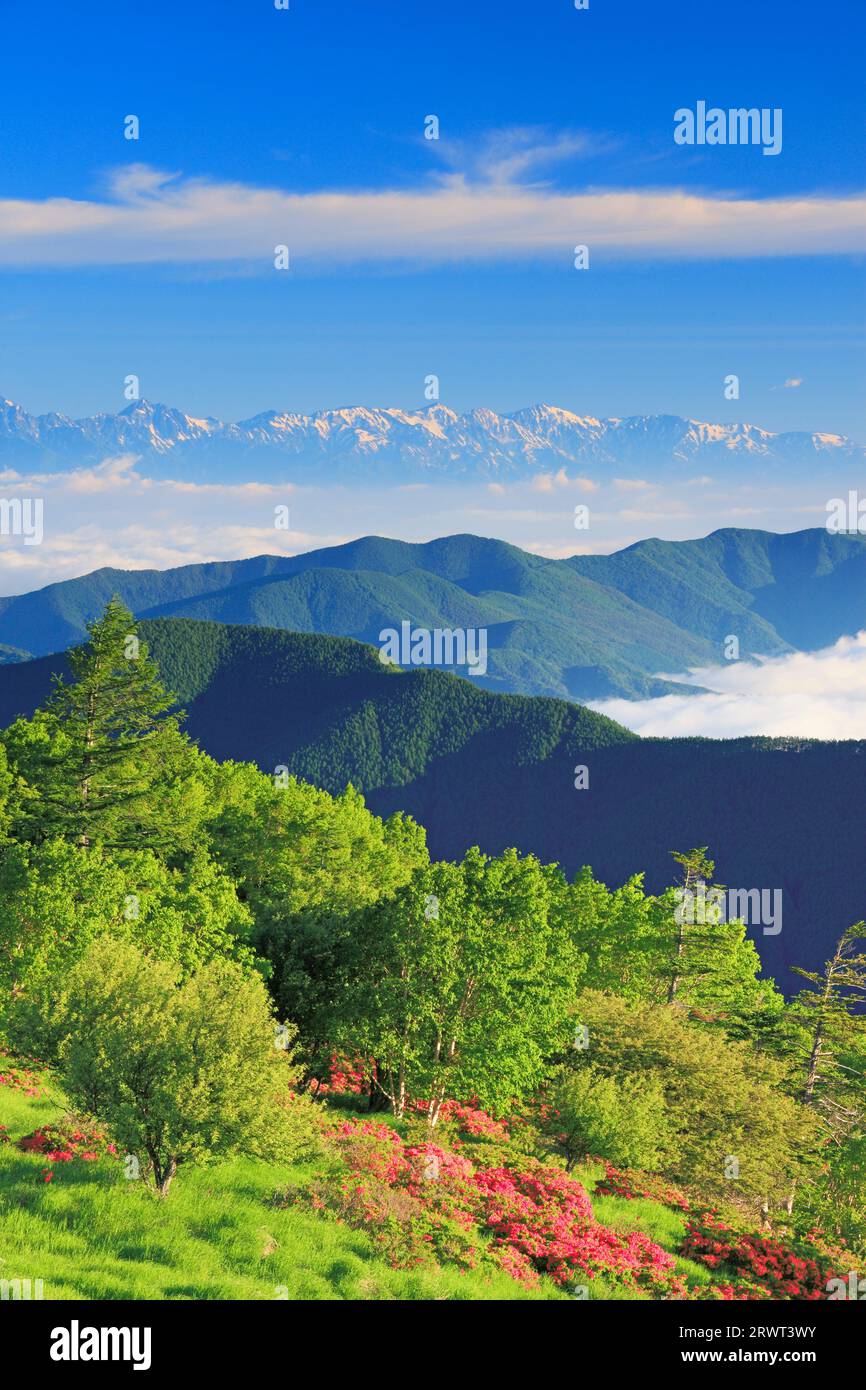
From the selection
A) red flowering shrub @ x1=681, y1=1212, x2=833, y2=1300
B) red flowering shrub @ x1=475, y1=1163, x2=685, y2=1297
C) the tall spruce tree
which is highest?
the tall spruce tree

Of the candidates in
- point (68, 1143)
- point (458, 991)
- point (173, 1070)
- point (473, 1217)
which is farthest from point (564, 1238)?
point (68, 1143)

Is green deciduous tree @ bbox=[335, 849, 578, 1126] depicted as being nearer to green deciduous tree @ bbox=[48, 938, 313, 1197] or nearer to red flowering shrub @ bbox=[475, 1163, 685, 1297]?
red flowering shrub @ bbox=[475, 1163, 685, 1297]

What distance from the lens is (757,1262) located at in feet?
119

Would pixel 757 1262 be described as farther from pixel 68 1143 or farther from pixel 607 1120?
pixel 68 1143

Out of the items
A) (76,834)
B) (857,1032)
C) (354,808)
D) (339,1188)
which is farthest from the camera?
(354,808)

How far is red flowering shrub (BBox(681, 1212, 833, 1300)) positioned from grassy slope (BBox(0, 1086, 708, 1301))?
761cm

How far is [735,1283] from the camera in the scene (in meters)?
34.8

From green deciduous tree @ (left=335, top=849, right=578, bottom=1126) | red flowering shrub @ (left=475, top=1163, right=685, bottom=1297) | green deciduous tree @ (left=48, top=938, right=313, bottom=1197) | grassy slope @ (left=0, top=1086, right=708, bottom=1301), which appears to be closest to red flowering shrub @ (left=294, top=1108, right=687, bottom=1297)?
red flowering shrub @ (left=475, top=1163, right=685, bottom=1297)

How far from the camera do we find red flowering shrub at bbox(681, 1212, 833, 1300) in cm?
3475

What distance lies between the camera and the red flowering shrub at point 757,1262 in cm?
3475

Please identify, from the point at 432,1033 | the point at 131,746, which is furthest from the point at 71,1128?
the point at 131,746

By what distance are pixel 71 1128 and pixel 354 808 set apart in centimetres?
4416

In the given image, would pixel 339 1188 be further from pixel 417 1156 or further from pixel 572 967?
pixel 572 967
